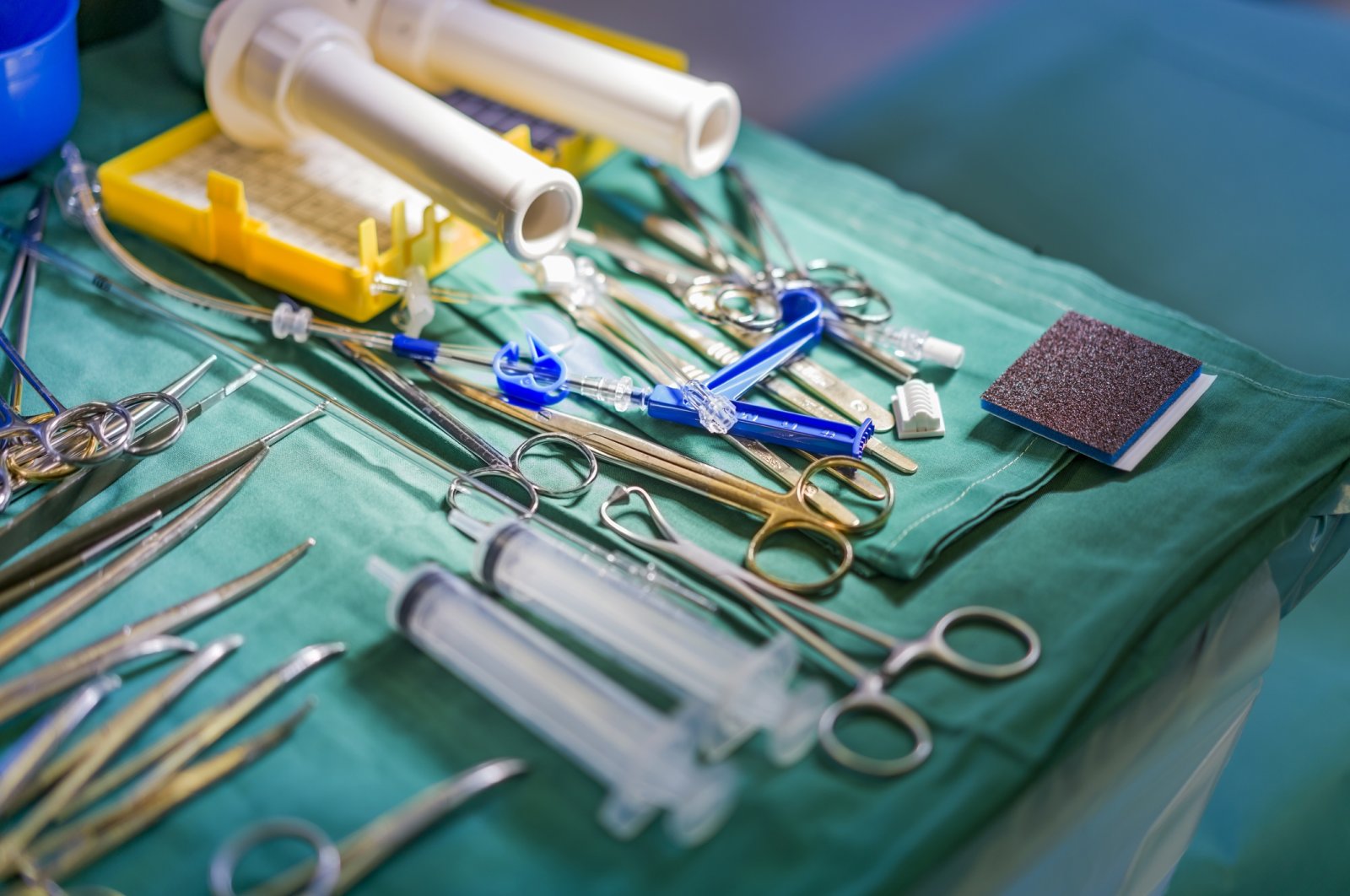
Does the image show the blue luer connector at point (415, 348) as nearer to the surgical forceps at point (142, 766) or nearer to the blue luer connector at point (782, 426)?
the blue luer connector at point (782, 426)

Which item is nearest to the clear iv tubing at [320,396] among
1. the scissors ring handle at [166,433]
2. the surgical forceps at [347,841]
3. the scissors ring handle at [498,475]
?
the scissors ring handle at [498,475]

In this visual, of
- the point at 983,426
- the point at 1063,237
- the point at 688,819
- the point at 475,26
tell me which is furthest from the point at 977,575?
the point at 475,26

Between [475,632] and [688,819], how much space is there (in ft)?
0.73

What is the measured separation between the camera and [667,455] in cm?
110

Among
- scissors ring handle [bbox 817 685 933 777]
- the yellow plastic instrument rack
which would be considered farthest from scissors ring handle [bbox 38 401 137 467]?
scissors ring handle [bbox 817 685 933 777]

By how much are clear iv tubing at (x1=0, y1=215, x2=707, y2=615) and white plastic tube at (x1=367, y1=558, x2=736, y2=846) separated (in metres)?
0.10

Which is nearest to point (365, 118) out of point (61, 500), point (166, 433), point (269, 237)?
point (269, 237)

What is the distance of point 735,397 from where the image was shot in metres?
1.17

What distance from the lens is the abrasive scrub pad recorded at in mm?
1112

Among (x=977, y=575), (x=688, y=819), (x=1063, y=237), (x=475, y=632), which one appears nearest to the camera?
(x=688, y=819)

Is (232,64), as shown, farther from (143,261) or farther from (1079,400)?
(1079,400)

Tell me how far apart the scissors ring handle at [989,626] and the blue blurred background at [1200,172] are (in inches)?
23.6

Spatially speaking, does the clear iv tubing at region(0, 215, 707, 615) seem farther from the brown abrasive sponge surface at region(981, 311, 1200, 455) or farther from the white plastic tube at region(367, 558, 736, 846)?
the brown abrasive sponge surface at region(981, 311, 1200, 455)

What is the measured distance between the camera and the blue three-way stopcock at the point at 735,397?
3.63 feet
